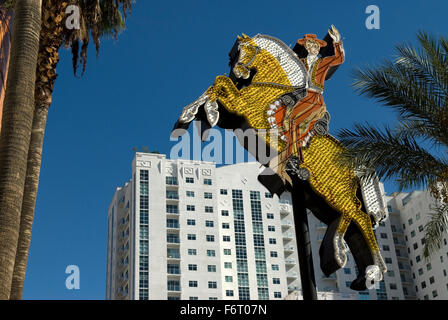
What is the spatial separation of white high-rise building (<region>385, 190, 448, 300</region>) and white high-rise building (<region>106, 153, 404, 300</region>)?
223cm

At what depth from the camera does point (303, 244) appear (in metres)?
17.2

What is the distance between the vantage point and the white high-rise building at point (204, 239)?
76312 mm

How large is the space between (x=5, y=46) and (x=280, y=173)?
808 cm

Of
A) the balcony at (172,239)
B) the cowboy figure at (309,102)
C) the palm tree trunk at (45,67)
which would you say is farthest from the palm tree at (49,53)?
the balcony at (172,239)

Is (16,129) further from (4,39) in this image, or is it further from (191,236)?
(191,236)

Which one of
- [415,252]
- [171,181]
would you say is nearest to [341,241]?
[171,181]

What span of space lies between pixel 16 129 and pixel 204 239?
72.3m

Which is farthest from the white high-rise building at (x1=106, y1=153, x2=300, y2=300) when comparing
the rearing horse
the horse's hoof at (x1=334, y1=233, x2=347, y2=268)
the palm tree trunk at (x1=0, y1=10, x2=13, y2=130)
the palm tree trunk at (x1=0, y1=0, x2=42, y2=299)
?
the palm tree trunk at (x1=0, y1=0, x2=42, y2=299)

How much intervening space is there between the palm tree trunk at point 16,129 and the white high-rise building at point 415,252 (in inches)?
3015

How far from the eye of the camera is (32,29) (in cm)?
1059

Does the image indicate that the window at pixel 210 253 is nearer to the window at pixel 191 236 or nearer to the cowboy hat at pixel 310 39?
the window at pixel 191 236

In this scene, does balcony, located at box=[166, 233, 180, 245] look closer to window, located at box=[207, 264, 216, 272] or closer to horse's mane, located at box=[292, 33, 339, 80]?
window, located at box=[207, 264, 216, 272]

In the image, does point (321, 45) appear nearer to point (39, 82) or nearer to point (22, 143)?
point (39, 82)
